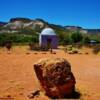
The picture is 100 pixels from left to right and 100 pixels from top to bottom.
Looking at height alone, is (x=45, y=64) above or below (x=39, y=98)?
above

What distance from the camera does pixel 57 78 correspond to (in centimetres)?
879

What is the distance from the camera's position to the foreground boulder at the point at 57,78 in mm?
8812

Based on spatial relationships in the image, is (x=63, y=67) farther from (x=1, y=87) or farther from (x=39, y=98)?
(x=1, y=87)

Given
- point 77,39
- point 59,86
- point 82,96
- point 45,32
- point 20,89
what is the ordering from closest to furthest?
point 59,86
point 82,96
point 20,89
point 45,32
point 77,39

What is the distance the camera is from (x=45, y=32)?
1870 inches

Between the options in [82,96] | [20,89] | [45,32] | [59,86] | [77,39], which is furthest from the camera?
[77,39]

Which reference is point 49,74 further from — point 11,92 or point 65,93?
point 11,92

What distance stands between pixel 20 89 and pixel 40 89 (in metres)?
0.90

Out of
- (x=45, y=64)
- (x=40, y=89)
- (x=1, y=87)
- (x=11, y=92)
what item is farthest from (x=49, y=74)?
(x=1, y=87)

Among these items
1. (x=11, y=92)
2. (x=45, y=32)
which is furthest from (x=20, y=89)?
(x=45, y=32)

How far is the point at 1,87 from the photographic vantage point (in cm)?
1074

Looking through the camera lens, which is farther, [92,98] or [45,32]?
[45,32]

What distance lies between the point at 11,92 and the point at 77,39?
70940 millimetres

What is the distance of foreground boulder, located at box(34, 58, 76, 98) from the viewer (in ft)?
28.9
